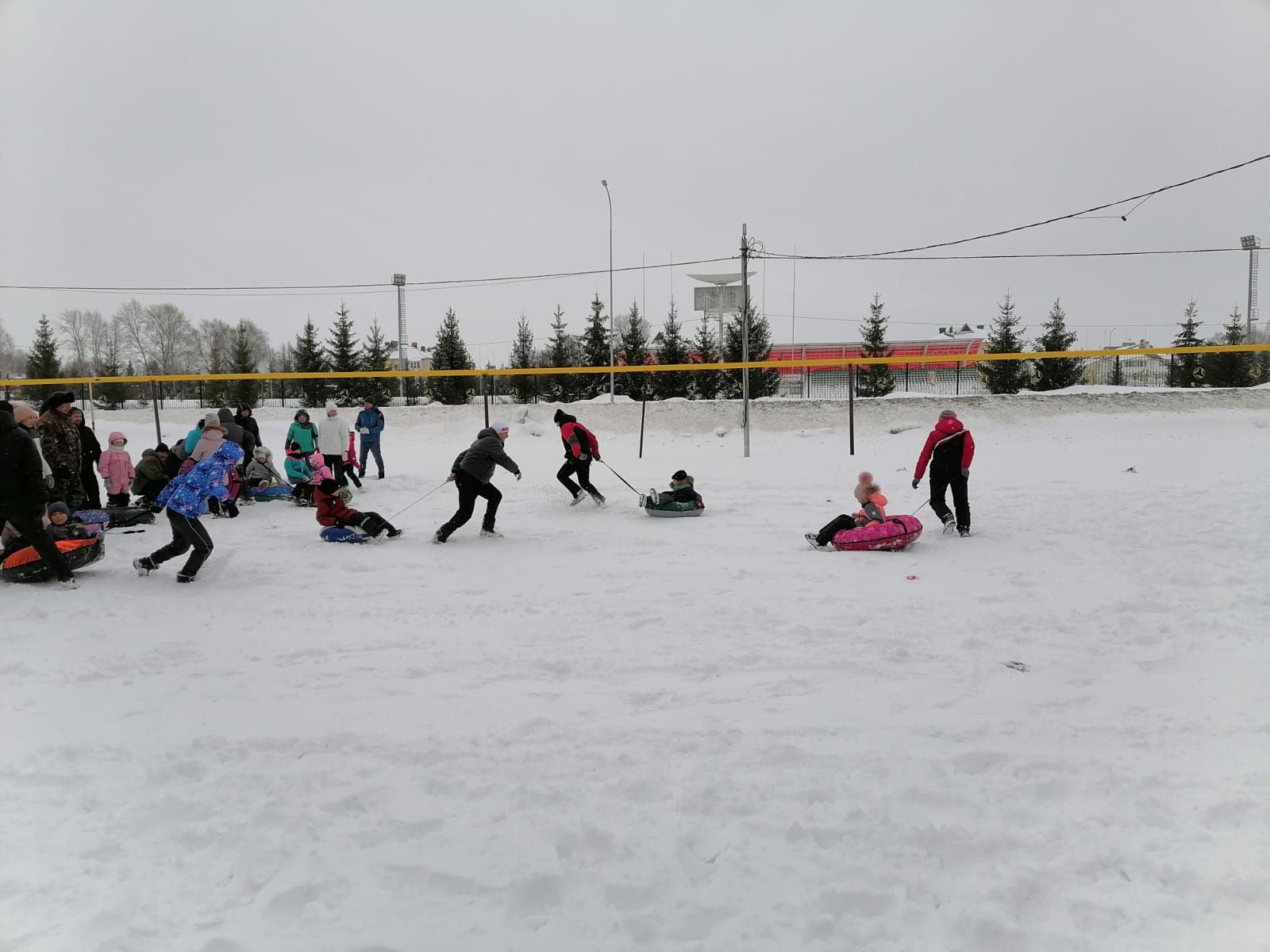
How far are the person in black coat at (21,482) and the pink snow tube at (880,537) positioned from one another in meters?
7.36

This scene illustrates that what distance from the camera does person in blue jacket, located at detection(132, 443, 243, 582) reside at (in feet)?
22.9

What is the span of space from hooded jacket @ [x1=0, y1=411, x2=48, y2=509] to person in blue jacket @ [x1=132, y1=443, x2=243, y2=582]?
Answer: 974 millimetres

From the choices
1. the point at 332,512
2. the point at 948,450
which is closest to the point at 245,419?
the point at 332,512

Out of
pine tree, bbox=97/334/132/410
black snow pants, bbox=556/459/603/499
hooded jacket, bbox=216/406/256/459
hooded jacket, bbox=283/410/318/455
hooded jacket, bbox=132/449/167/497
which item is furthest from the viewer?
pine tree, bbox=97/334/132/410

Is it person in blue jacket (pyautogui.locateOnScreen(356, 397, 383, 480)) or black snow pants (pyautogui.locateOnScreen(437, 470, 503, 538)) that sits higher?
person in blue jacket (pyautogui.locateOnScreen(356, 397, 383, 480))

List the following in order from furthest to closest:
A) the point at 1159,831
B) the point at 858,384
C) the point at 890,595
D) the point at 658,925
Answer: the point at 858,384 < the point at 890,595 < the point at 1159,831 < the point at 658,925

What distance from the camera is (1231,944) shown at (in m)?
2.34

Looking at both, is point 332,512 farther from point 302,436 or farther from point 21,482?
point 302,436

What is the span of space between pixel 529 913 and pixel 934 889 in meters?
1.41

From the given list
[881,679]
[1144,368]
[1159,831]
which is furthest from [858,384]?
[1159,831]

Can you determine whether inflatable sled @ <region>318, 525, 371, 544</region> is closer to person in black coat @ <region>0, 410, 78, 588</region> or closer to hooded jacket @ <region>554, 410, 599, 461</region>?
person in black coat @ <region>0, 410, 78, 588</region>

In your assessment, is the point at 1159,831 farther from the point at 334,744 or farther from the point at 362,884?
the point at 334,744

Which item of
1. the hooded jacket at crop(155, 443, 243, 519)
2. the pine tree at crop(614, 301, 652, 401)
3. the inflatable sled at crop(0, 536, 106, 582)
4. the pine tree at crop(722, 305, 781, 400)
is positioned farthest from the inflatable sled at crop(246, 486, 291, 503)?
the pine tree at crop(614, 301, 652, 401)

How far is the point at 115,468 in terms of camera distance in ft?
33.2
